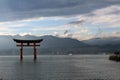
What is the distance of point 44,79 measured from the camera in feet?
187

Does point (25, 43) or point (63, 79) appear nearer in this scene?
point (63, 79)

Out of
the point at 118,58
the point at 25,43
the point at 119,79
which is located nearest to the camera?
the point at 119,79

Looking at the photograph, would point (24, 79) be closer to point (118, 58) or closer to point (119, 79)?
point (119, 79)

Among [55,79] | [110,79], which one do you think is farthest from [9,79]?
[110,79]

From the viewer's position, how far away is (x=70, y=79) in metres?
57.1

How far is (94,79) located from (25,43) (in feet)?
340

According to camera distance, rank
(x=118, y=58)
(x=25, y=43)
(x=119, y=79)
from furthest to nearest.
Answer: (x=25, y=43) < (x=118, y=58) < (x=119, y=79)

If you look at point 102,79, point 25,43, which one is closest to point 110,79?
point 102,79

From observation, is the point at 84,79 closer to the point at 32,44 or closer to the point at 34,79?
the point at 34,79

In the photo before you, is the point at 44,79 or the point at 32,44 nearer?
the point at 44,79

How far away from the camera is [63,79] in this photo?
188 ft

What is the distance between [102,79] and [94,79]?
1265mm

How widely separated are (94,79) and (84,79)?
1.69 meters

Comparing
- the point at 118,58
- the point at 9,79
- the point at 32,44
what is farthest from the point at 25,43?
the point at 9,79
